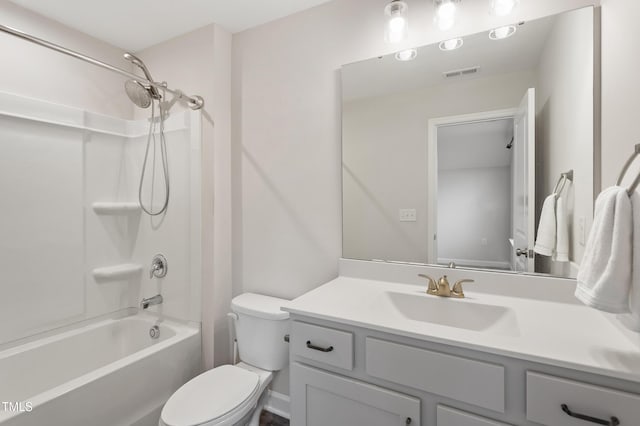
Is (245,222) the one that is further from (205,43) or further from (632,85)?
(632,85)

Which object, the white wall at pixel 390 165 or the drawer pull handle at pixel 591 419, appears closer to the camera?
the drawer pull handle at pixel 591 419

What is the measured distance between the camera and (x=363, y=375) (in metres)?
1.09

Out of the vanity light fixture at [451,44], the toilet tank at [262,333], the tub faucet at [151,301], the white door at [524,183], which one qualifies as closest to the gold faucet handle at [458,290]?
the white door at [524,183]

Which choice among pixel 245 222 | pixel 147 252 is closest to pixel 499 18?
pixel 245 222

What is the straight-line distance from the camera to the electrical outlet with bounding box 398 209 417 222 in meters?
1.56

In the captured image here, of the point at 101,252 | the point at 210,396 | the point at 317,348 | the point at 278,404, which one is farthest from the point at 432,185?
the point at 101,252

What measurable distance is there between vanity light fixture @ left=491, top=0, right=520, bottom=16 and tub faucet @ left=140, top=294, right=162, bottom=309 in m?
2.55

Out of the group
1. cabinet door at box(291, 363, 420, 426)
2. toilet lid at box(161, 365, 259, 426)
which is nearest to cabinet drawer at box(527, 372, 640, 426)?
cabinet door at box(291, 363, 420, 426)

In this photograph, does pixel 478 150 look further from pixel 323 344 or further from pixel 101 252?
pixel 101 252

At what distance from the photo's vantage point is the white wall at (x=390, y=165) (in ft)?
4.96

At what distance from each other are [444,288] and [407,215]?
0.41m

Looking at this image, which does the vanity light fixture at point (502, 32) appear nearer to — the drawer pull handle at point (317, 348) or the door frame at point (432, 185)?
the door frame at point (432, 185)

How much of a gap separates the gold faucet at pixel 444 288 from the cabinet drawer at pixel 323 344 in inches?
19.5

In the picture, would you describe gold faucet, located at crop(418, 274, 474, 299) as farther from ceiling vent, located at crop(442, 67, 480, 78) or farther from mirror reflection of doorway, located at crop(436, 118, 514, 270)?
ceiling vent, located at crop(442, 67, 480, 78)
